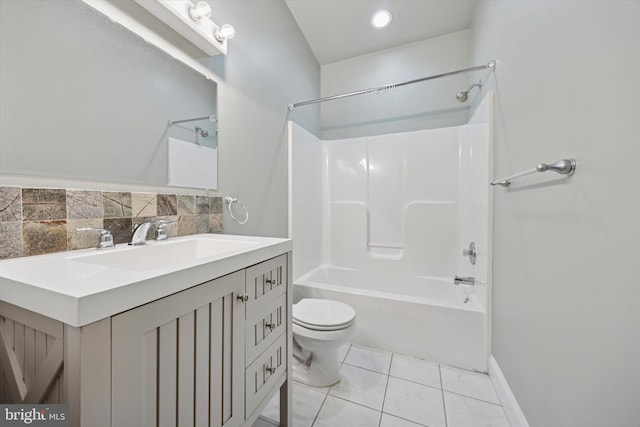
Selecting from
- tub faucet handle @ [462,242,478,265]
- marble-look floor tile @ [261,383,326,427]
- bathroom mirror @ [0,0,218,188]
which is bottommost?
marble-look floor tile @ [261,383,326,427]

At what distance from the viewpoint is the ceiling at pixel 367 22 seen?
206 centimetres

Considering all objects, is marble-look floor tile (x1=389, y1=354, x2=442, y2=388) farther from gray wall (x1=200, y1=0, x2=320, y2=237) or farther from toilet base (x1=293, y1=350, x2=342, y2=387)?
gray wall (x1=200, y1=0, x2=320, y2=237)

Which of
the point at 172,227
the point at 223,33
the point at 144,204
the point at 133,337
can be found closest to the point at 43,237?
the point at 144,204

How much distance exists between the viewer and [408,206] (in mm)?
2443

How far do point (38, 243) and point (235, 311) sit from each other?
606mm

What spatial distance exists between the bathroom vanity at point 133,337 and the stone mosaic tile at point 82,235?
0.20 ft

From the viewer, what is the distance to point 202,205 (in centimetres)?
131

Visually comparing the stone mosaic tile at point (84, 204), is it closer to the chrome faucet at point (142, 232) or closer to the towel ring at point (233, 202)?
the chrome faucet at point (142, 232)

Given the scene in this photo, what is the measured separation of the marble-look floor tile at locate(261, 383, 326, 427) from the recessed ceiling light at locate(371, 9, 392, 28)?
2.84m

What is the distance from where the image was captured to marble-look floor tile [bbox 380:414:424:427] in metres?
1.20

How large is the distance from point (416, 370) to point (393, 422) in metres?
0.46

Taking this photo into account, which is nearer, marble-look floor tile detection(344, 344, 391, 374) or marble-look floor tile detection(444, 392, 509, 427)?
marble-look floor tile detection(444, 392, 509, 427)

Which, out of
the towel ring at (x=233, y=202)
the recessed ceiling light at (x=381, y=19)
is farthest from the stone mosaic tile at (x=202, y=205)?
the recessed ceiling light at (x=381, y=19)

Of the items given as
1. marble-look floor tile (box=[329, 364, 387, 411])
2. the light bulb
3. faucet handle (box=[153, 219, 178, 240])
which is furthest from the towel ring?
marble-look floor tile (box=[329, 364, 387, 411])
